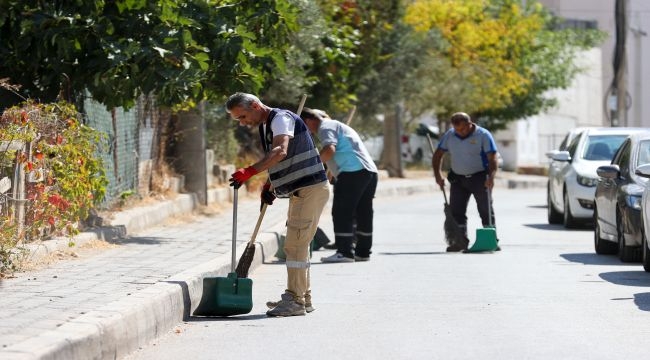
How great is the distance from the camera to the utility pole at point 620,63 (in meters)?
37.0

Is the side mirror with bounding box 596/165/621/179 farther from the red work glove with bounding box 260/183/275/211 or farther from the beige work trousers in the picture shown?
the red work glove with bounding box 260/183/275/211

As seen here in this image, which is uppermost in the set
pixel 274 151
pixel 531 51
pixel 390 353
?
pixel 531 51

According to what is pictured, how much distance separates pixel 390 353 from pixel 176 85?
21.4 feet

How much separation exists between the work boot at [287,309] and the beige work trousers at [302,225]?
0.23m

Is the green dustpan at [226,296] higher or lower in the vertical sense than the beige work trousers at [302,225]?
lower

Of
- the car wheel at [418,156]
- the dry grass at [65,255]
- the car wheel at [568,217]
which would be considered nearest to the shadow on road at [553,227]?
the car wheel at [568,217]

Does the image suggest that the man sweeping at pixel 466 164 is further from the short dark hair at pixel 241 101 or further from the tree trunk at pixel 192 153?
the short dark hair at pixel 241 101

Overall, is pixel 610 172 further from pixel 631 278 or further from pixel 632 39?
pixel 632 39

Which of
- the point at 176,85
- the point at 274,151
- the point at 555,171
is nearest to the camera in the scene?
the point at 274,151

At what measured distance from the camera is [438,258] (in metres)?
15.8

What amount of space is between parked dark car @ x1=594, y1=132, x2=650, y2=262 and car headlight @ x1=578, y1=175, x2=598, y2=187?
147 inches

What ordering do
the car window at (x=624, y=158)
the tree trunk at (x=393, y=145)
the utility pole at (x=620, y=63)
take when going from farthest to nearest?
the tree trunk at (x=393, y=145), the utility pole at (x=620, y=63), the car window at (x=624, y=158)

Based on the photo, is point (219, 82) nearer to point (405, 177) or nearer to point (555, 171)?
point (555, 171)

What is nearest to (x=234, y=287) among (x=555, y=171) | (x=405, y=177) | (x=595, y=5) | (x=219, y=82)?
(x=219, y=82)
